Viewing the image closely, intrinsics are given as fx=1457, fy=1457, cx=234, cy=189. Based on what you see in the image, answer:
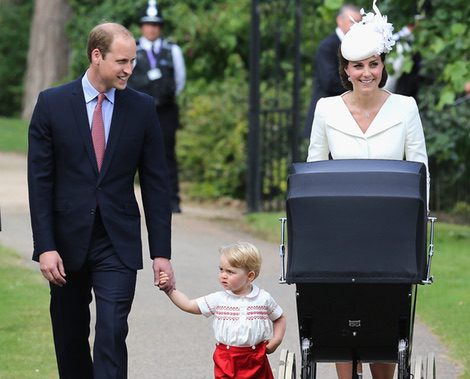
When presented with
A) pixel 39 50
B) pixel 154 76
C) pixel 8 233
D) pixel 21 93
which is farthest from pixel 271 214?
pixel 21 93

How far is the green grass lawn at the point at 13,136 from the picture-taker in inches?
803

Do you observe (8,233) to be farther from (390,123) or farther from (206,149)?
(390,123)

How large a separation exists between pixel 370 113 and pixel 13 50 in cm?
2342

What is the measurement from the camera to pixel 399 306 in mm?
5508

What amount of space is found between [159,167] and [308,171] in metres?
0.87

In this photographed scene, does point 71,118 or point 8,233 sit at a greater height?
point 71,118

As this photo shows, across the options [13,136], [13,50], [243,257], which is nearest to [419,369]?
[243,257]

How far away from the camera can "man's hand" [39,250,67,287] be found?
5.89m

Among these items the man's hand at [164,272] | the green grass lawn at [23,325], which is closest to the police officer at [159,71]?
the green grass lawn at [23,325]

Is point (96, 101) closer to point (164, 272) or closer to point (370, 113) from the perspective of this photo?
point (164, 272)

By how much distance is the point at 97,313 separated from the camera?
598 centimetres

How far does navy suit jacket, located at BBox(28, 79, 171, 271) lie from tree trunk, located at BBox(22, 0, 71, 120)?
1891cm

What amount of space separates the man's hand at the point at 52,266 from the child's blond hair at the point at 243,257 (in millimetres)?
666

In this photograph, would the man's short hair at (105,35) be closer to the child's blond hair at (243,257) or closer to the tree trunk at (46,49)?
the child's blond hair at (243,257)
